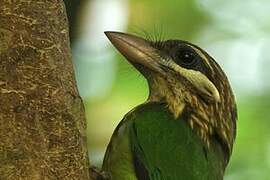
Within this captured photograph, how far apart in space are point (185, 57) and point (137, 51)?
404 millimetres

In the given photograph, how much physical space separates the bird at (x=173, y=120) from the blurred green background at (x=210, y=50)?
174 cm

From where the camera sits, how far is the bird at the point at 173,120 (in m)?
5.15

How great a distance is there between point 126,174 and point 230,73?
626cm

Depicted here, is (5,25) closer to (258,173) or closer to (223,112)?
(223,112)

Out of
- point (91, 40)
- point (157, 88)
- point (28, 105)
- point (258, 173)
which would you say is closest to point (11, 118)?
point (28, 105)

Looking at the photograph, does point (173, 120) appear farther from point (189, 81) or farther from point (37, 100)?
point (37, 100)

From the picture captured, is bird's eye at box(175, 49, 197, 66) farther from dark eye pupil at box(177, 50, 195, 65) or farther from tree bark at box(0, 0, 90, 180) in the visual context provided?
tree bark at box(0, 0, 90, 180)

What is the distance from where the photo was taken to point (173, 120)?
5.62m

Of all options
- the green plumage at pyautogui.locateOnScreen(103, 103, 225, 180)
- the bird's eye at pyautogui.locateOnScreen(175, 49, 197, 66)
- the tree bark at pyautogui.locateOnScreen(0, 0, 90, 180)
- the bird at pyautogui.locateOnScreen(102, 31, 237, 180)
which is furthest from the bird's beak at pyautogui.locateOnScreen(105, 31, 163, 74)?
the tree bark at pyautogui.locateOnScreen(0, 0, 90, 180)

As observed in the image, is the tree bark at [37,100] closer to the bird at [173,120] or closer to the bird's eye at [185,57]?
the bird at [173,120]

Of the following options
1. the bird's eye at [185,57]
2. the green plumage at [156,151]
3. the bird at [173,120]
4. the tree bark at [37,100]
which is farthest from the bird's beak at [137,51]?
the tree bark at [37,100]

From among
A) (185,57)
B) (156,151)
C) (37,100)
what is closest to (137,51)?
(185,57)

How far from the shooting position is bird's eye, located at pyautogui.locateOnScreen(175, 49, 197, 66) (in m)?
6.05

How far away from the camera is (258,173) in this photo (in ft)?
32.8
